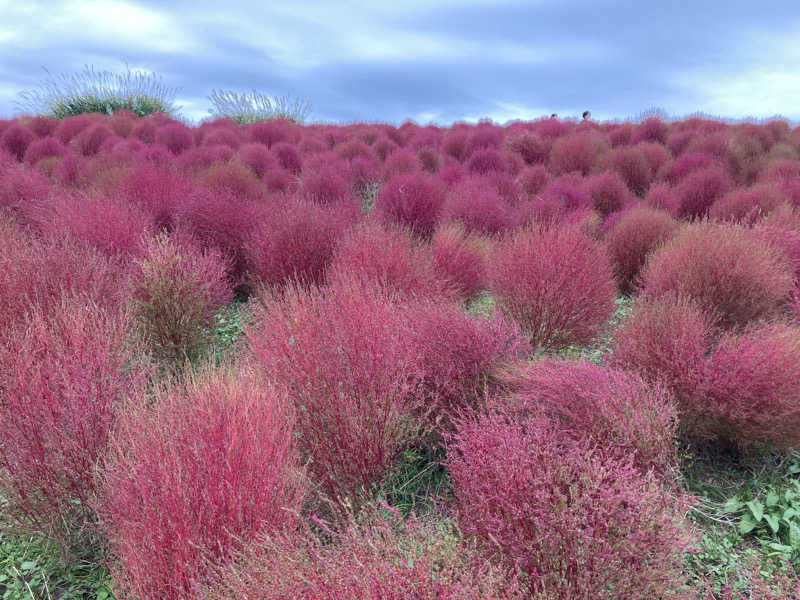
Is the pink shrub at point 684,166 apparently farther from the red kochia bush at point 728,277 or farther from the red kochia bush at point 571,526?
the red kochia bush at point 571,526

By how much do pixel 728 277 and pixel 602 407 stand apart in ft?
6.78

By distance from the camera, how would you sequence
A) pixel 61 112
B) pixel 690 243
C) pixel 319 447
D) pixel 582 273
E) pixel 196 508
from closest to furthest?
pixel 196 508 < pixel 319 447 < pixel 582 273 < pixel 690 243 < pixel 61 112

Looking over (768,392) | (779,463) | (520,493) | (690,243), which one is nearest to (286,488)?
(520,493)

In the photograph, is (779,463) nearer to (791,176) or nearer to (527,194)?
(527,194)

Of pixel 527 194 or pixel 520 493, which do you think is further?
pixel 527 194

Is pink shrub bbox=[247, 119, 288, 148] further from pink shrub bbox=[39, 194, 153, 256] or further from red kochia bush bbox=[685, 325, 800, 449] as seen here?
red kochia bush bbox=[685, 325, 800, 449]

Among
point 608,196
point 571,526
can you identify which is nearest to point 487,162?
point 608,196

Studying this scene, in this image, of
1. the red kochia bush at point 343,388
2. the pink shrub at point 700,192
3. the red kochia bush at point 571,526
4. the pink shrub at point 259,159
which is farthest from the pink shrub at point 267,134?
the red kochia bush at point 571,526

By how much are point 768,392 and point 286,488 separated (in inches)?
97.3

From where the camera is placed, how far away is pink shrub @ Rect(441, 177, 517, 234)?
19.3 feet

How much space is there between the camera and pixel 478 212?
5.89m

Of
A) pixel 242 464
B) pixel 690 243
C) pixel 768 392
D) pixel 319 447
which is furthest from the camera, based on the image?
pixel 690 243

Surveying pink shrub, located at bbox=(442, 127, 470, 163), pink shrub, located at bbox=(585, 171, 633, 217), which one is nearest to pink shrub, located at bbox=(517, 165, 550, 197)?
pink shrub, located at bbox=(585, 171, 633, 217)

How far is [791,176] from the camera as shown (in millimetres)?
7531
